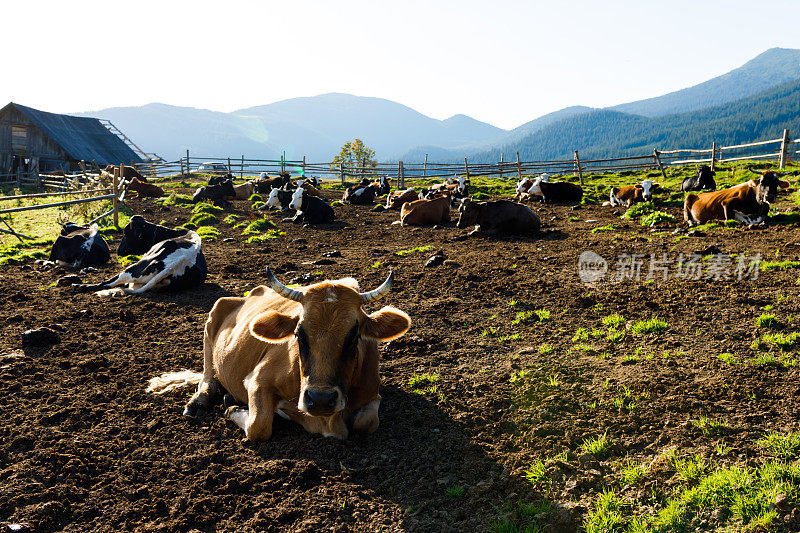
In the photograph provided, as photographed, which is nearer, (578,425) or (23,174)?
(578,425)

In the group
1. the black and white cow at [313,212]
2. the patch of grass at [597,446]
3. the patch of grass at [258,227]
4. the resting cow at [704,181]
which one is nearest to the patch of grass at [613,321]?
the patch of grass at [597,446]

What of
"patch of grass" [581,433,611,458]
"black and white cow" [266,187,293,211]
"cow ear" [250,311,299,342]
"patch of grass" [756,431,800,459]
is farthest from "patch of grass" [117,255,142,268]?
"patch of grass" [756,431,800,459]

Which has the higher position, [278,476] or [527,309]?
[527,309]

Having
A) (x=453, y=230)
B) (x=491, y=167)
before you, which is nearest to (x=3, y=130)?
(x=491, y=167)

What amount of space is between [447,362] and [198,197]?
2198 cm

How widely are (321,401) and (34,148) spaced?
168 ft

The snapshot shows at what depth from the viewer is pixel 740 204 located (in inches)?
500

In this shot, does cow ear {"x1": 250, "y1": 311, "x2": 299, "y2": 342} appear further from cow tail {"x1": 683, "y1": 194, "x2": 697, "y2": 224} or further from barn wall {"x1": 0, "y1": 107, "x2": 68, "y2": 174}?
barn wall {"x1": 0, "y1": 107, "x2": 68, "y2": 174}

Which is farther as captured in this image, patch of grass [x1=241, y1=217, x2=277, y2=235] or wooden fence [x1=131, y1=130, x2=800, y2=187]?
wooden fence [x1=131, y1=130, x2=800, y2=187]

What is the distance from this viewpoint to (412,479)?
13.9ft

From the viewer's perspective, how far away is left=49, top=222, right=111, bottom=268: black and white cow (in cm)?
1248

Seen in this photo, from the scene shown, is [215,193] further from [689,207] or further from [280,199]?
[689,207]

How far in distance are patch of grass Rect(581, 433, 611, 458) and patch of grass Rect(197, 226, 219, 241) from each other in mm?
14255

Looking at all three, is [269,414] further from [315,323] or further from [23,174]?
[23,174]
